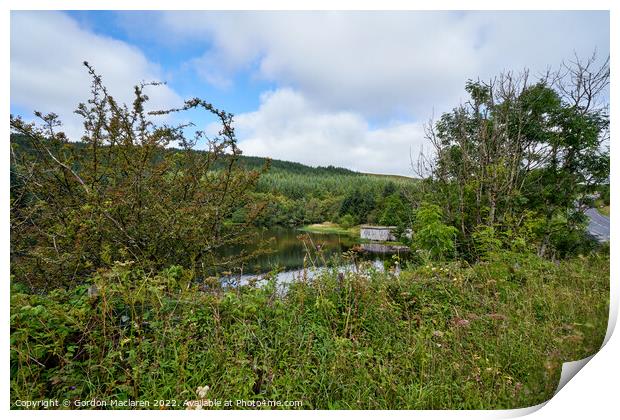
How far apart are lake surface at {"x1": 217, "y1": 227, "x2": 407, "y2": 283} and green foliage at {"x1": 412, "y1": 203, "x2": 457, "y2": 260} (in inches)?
42.0

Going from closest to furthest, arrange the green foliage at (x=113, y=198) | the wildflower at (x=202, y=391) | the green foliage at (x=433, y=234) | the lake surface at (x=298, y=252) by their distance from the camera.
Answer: the wildflower at (x=202, y=391) < the green foliage at (x=113, y=198) < the lake surface at (x=298, y=252) < the green foliage at (x=433, y=234)

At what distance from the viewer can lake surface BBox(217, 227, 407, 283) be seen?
2.82m

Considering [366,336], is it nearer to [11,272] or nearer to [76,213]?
[76,213]

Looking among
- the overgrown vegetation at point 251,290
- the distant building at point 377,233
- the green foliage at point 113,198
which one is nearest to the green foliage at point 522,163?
the overgrown vegetation at point 251,290

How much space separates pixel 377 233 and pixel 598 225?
2.55 metres

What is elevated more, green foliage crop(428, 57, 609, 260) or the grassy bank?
green foliage crop(428, 57, 609, 260)

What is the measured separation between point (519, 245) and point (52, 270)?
460cm

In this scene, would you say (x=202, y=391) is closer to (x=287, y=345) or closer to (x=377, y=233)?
(x=287, y=345)

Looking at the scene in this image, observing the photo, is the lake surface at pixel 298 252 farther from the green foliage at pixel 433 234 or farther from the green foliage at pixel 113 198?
the green foliage at pixel 433 234

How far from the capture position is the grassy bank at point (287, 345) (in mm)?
1772

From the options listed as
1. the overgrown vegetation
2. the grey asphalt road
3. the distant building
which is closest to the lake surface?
the overgrown vegetation

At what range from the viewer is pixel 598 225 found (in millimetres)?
2422

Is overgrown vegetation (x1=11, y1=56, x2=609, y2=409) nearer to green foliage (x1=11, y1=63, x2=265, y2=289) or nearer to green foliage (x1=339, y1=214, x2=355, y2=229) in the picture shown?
green foliage (x1=11, y1=63, x2=265, y2=289)

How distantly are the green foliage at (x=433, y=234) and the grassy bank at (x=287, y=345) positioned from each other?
190 centimetres
